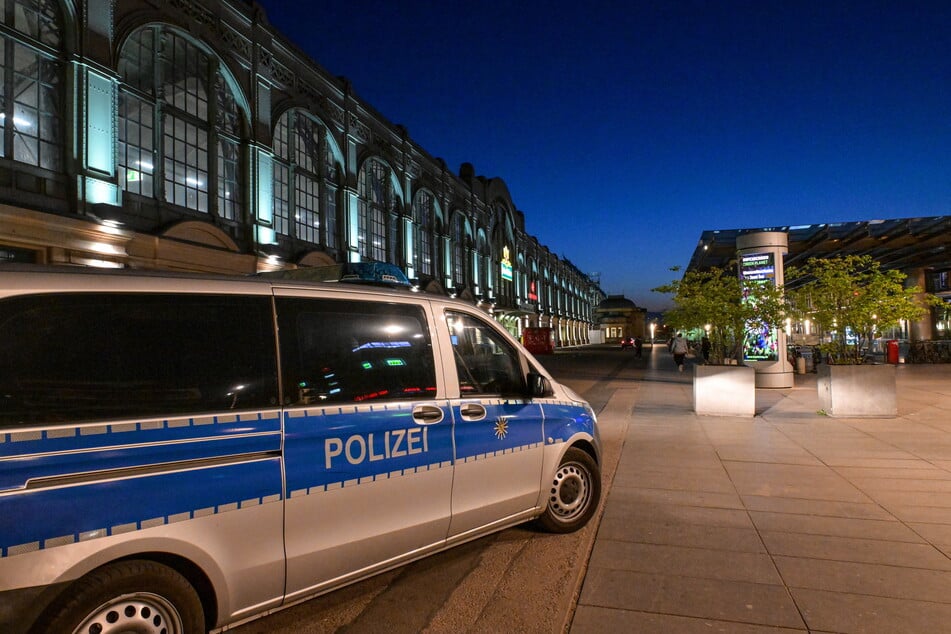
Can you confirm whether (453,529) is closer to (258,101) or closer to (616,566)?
(616,566)

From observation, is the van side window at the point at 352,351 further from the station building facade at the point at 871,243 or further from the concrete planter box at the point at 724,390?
the station building facade at the point at 871,243

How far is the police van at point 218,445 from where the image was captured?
2174mm

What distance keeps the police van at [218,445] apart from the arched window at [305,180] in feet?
69.5

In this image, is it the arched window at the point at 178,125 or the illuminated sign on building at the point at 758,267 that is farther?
the arched window at the point at 178,125

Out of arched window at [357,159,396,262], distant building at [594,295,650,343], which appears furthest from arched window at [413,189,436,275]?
distant building at [594,295,650,343]

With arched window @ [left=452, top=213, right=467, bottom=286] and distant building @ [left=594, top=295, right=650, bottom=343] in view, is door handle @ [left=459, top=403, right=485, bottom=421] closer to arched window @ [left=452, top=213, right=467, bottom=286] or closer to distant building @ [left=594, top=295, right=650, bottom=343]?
arched window @ [left=452, top=213, right=467, bottom=286]

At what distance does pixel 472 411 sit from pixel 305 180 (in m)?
23.7

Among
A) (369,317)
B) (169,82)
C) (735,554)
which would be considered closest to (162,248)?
(169,82)

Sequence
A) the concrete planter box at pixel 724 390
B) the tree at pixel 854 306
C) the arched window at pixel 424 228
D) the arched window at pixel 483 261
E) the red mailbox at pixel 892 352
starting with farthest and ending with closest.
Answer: the arched window at pixel 483 261, the arched window at pixel 424 228, the red mailbox at pixel 892 352, the concrete planter box at pixel 724 390, the tree at pixel 854 306

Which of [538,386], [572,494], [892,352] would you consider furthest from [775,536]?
[892,352]

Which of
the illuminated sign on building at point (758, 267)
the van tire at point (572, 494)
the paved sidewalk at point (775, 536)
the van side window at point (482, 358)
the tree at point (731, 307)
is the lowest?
the paved sidewalk at point (775, 536)

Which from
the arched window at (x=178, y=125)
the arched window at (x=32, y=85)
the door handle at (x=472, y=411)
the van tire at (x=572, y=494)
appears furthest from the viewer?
the arched window at (x=178, y=125)

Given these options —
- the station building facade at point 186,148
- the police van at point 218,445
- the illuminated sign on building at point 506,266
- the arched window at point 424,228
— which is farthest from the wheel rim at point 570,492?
the illuminated sign on building at point 506,266

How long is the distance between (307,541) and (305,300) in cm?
124
